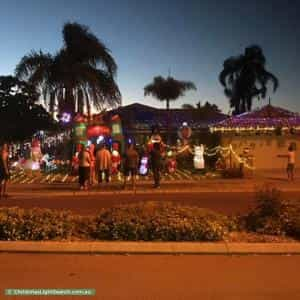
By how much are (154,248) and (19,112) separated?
5439 cm

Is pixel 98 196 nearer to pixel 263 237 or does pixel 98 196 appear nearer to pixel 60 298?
pixel 263 237

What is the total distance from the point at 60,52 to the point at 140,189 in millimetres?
11269

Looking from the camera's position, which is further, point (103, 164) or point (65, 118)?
point (65, 118)

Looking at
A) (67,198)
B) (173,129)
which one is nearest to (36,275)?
(67,198)

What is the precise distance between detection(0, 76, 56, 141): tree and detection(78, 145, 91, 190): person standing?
4068 cm

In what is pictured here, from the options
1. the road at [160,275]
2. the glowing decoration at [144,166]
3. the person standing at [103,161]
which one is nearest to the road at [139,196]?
the person standing at [103,161]

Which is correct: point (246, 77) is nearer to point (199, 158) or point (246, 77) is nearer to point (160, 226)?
point (199, 158)

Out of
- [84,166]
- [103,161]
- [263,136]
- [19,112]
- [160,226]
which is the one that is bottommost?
[160,226]

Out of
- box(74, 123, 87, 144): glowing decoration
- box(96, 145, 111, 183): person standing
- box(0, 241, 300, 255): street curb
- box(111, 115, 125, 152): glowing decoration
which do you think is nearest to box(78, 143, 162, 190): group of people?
box(96, 145, 111, 183): person standing

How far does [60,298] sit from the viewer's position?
5035 mm

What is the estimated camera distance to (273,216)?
821 cm

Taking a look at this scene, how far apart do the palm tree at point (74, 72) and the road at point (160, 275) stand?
19.5 meters

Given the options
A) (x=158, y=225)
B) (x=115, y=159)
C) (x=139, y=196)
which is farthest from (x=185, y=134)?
(x=158, y=225)

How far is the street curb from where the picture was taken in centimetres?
687
